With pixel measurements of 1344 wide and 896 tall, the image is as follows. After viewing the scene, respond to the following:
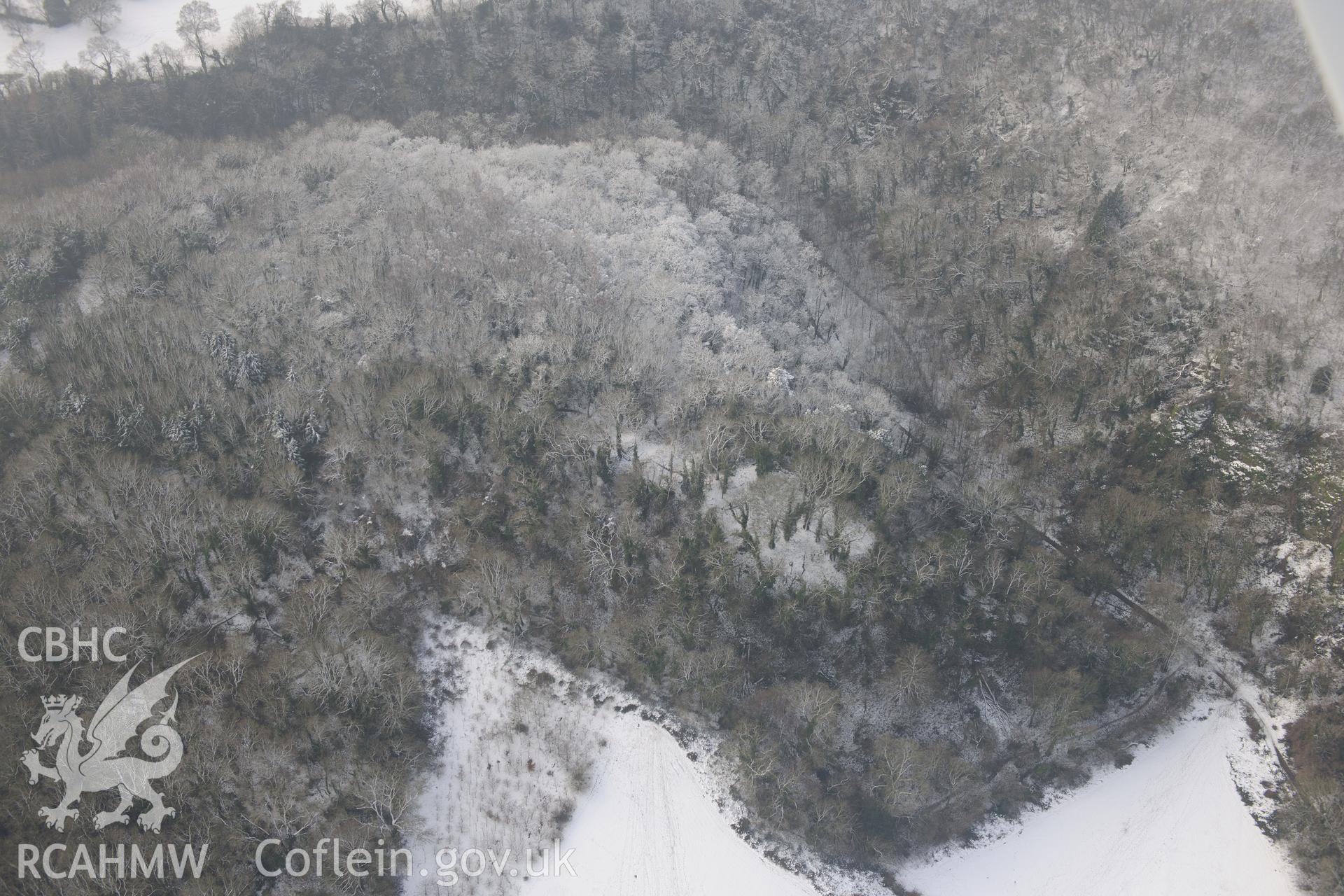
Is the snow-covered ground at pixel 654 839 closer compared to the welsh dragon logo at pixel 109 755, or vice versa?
the welsh dragon logo at pixel 109 755

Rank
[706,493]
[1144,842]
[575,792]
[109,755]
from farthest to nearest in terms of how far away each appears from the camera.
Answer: [706,493] → [575,792] → [1144,842] → [109,755]

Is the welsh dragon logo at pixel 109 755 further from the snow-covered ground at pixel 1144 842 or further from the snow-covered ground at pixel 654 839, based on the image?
the snow-covered ground at pixel 1144 842

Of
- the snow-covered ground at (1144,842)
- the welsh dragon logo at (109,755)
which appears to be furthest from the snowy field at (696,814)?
the welsh dragon logo at (109,755)

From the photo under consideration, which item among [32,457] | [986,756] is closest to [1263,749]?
[986,756]

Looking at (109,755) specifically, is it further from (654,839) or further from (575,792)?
(654,839)

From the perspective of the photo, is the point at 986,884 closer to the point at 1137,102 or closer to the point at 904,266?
the point at 904,266

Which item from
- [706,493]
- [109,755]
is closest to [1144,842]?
[706,493]
